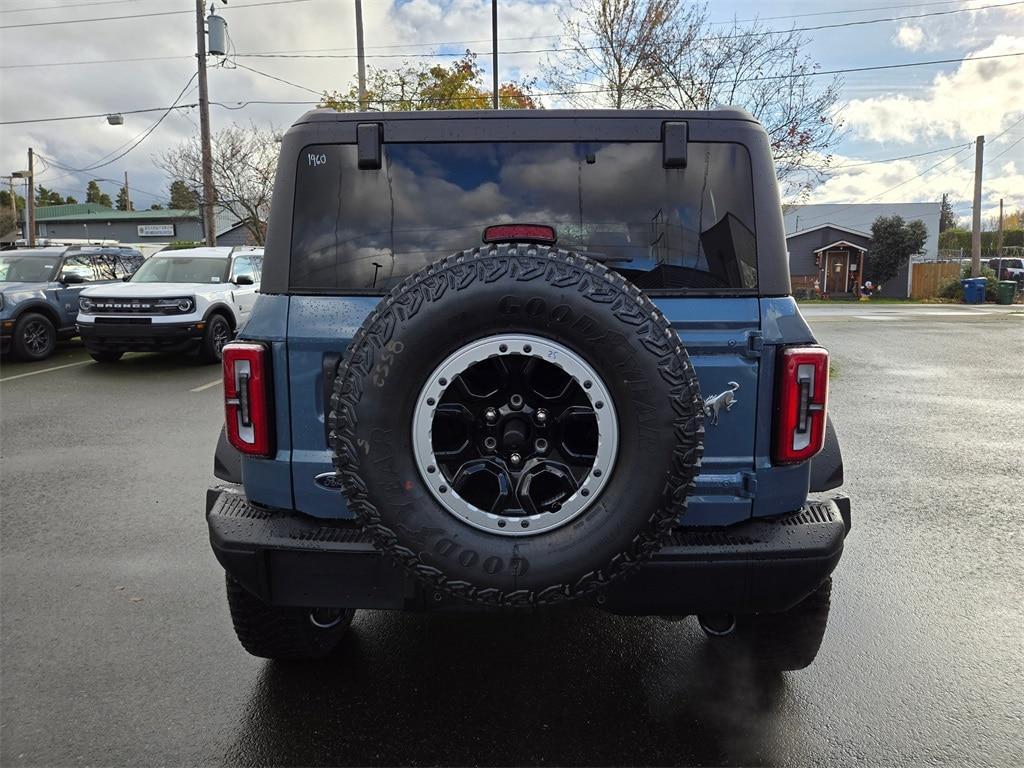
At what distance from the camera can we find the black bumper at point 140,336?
36.5 feet

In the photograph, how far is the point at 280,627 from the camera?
2.93m

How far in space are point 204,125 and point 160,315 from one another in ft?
40.5

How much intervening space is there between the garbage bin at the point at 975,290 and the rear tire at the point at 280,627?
37.0m

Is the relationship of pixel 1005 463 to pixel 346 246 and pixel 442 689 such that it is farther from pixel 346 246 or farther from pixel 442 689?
pixel 346 246

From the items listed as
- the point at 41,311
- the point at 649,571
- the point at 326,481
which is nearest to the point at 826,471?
the point at 649,571

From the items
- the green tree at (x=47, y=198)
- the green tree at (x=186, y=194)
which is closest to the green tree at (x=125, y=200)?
the green tree at (x=47, y=198)

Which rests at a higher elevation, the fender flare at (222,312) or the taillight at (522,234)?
the taillight at (522,234)

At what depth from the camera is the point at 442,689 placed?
9.64 ft

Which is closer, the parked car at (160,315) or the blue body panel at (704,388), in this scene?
the blue body panel at (704,388)

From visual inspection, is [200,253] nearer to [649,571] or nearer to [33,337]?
[33,337]

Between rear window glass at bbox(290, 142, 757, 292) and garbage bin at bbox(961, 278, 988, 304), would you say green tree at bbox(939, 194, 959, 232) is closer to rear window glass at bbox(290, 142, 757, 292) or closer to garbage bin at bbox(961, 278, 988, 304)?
garbage bin at bbox(961, 278, 988, 304)

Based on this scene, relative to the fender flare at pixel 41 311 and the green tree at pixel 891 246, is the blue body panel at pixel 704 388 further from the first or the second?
the green tree at pixel 891 246

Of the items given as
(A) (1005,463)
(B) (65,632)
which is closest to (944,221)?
(A) (1005,463)

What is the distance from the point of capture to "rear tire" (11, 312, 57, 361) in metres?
11.9
